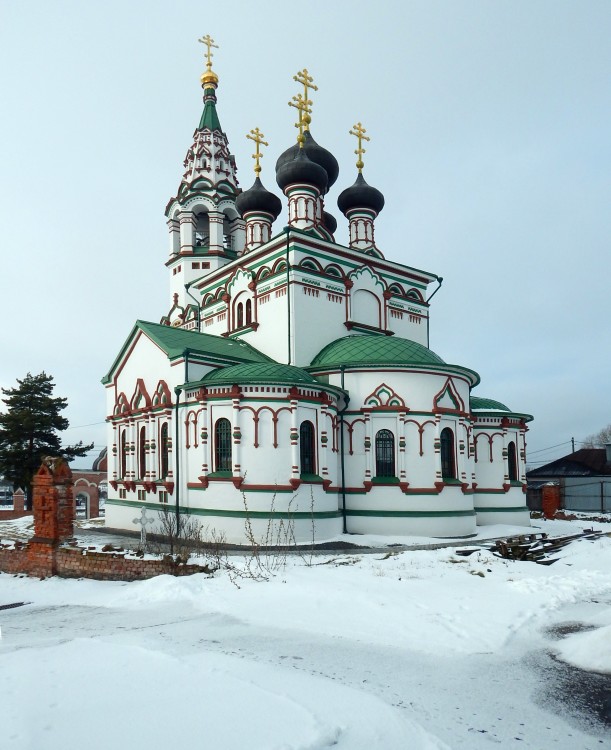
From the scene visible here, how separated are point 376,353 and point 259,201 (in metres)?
8.90

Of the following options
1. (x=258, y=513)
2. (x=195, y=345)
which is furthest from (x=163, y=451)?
(x=258, y=513)

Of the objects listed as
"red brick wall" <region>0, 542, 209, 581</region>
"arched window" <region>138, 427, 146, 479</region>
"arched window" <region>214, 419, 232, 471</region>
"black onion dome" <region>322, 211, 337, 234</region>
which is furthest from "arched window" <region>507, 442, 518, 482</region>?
"black onion dome" <region>322, 211, 337, 234</region>

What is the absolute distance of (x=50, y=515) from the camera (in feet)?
41.3

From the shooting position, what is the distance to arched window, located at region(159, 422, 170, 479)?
1759 centimetres

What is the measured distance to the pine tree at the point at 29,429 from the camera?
2838cm

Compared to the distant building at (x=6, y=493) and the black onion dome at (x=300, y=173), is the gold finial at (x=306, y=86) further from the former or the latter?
the distant building at (x=6, y=493)

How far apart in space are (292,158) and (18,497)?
1883cm

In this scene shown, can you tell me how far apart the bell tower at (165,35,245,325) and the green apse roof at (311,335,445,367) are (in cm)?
870

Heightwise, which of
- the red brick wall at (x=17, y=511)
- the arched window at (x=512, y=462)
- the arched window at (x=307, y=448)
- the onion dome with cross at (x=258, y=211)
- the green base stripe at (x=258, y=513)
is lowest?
the red brick wall at (x=17, y=511)

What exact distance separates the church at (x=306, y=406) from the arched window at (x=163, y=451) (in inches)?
2.1

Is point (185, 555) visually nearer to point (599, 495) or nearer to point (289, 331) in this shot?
point (289, 331)

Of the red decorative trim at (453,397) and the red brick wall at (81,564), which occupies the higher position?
the red decorative trim at (453,397)

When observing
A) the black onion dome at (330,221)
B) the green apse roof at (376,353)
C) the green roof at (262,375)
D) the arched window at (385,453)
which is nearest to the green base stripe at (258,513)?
the arched window at (385,453)

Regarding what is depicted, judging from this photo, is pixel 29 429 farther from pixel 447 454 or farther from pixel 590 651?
pixel 590 651
